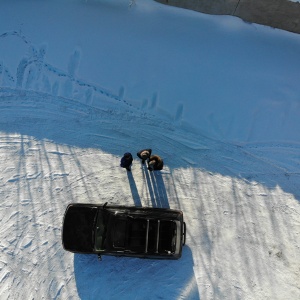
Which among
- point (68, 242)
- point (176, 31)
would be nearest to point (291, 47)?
point (176, 31)

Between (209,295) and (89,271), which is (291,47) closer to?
(209,295)

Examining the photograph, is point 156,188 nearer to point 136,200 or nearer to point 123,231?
point 136,200

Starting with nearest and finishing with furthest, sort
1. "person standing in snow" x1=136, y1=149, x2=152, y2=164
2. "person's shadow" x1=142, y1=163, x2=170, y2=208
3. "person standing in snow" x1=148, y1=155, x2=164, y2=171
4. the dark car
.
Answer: the dark car < "person standing in snow" x1=136, y1=149, x2=152, y2=164 < "person standing in snow" x1=148, y1=155, x2=164, y2=171 < "person's shadow" x1=142, y1=163, x2=170, y2=208

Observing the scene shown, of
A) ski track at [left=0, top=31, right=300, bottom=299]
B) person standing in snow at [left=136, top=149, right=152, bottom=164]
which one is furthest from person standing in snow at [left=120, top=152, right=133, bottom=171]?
ski track at [left=0, top=31, right=300, bottom=299]

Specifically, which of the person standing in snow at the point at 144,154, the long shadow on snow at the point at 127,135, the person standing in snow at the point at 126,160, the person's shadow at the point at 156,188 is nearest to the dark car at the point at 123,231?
the person's shadow at the point at 156,188

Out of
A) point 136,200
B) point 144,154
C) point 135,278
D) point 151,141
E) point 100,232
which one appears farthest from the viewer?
point 151,141

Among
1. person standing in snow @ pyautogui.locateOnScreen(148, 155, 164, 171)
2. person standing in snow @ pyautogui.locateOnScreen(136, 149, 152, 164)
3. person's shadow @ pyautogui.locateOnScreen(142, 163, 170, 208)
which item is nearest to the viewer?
person standing in snow @ pyautogui.locateOnScreen(136, 149, 152, 164)

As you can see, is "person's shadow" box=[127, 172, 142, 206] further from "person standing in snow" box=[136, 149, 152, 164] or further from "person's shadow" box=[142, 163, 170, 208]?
"person standing in snow" box=[136, 149, 152, 164]

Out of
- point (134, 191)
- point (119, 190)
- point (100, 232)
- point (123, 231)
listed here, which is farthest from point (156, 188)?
point (100, 232)
